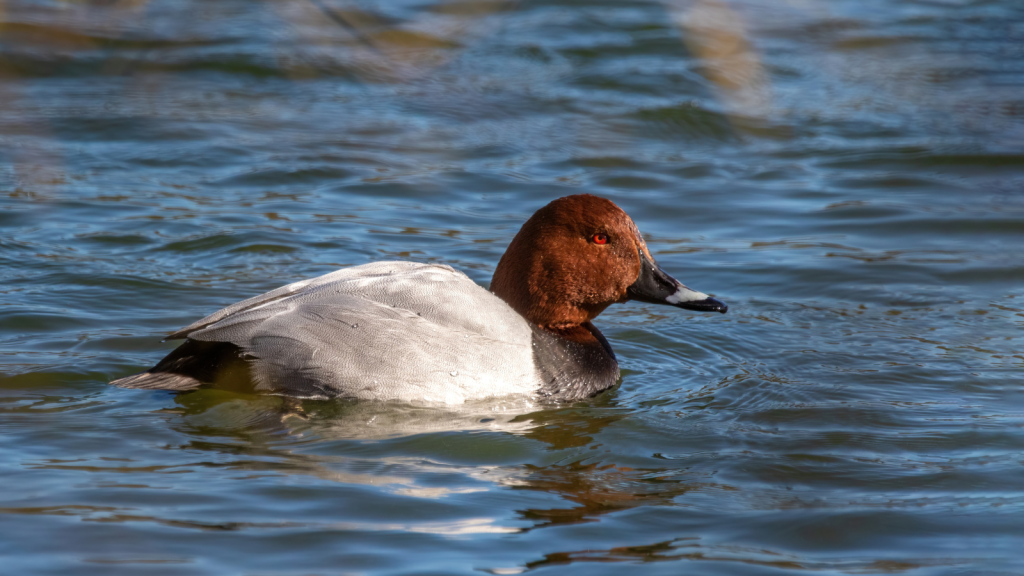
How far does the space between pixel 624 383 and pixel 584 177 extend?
13.0ft

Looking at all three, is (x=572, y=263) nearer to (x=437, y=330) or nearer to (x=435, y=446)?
(x=437, y=330)

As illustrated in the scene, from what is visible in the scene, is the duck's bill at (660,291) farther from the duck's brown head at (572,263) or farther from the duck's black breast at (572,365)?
the duck's black breast at (572,365)

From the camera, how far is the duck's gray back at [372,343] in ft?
16.3

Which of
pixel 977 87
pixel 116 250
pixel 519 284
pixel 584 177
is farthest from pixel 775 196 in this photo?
pixel 116 250

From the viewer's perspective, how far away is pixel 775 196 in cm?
920

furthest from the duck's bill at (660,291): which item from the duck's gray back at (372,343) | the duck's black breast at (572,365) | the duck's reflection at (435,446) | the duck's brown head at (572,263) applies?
the duck's gray back at (372,343)

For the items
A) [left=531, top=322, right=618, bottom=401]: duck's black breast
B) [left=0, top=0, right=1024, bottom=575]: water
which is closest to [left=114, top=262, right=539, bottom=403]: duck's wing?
[left=0, top=0, right=1024, bottom=575]: water

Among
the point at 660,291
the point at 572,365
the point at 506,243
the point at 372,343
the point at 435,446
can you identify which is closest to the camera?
the point at 435,446

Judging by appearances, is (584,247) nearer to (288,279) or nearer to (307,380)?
(307,380)

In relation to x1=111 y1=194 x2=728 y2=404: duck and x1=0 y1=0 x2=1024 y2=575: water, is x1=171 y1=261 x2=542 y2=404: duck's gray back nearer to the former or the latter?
x1=111 y1=194 x2=728 y2=404: duck

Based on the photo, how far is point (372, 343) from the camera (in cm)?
498

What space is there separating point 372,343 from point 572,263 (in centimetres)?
112

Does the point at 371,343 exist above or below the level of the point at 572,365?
above

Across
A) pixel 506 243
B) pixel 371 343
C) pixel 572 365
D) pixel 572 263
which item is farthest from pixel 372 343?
pixel 506 243
